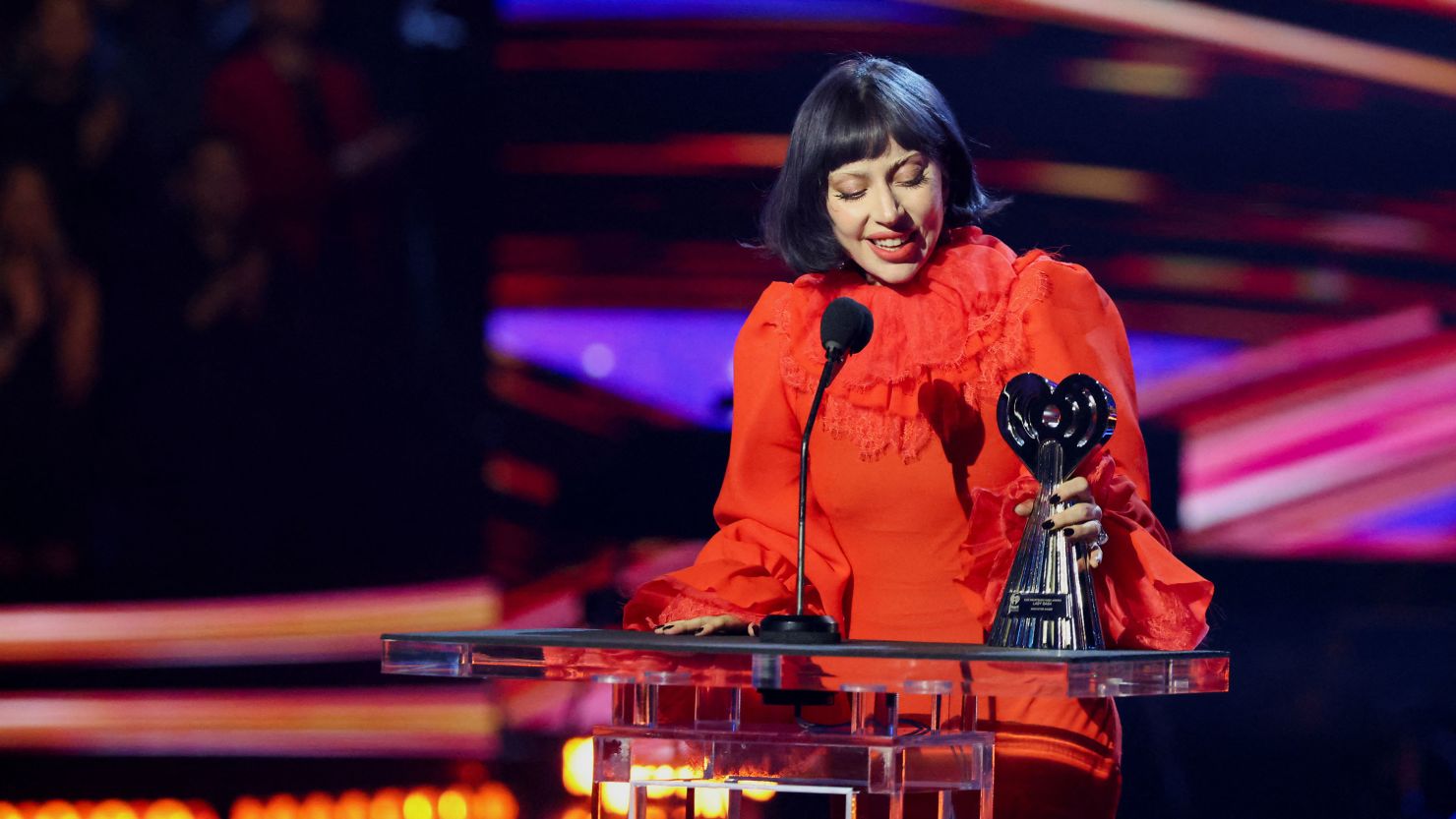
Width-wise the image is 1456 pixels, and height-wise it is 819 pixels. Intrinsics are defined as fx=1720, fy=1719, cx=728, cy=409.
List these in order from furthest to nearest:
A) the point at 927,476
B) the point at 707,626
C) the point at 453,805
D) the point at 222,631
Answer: the point at 222,631, the point at 453,805, the point at 927,476, the point at 707,626

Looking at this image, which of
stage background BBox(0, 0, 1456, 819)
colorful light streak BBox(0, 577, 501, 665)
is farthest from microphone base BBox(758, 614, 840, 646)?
colorful light streak BBox(0, 577, 501, 665)

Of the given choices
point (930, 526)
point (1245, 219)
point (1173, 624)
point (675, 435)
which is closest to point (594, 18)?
point (675, 435)

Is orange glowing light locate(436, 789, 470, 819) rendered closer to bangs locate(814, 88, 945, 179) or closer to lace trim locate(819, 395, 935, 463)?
lace trim locate(819, 395, 935, 463)

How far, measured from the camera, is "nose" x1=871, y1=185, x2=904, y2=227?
7.36 feet

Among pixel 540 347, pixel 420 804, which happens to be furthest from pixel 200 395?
pixel 420 804

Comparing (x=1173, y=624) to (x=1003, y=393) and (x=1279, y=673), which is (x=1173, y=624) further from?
(x=1279, y=673)

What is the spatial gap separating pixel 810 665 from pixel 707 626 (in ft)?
1.20

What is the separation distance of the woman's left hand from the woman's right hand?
383 mm

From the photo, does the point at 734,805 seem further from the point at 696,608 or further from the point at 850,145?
the point at 850,145

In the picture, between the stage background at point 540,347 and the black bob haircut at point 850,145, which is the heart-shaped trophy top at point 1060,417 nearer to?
the black bob haircut at point 850,145

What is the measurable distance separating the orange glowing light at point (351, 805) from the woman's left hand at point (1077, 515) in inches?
135

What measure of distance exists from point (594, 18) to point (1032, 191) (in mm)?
1276

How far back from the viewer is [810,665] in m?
1.66

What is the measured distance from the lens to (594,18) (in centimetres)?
465
